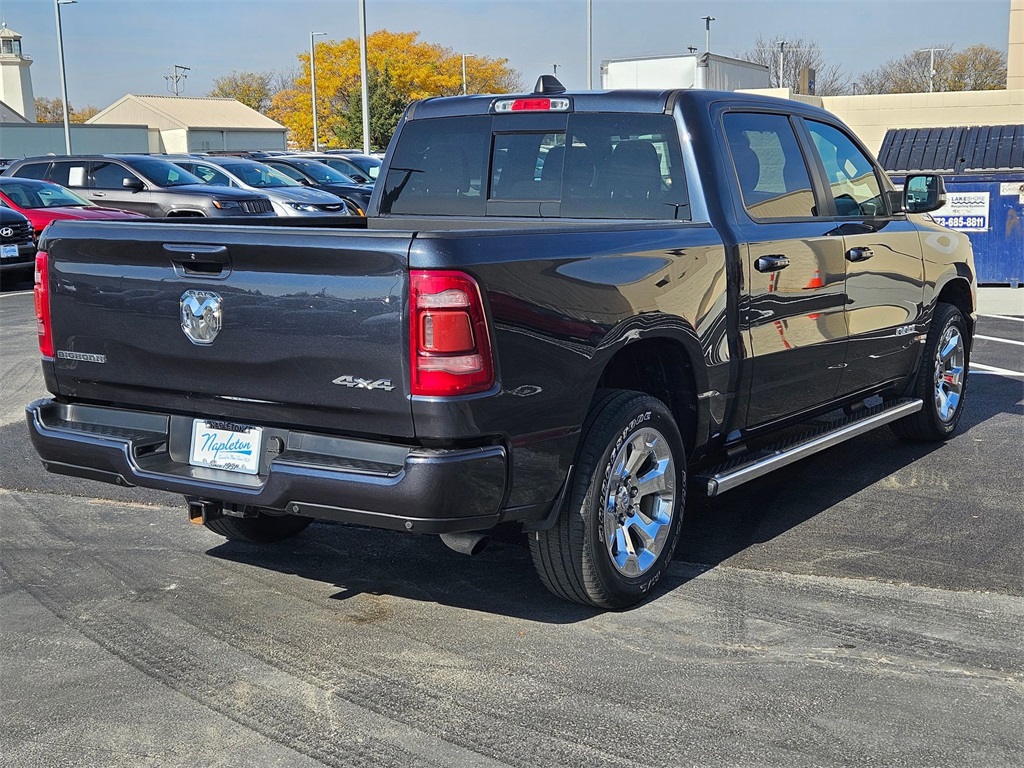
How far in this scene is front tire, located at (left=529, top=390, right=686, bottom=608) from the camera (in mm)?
4344

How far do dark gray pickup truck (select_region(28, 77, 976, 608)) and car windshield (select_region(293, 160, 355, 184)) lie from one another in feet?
64.1

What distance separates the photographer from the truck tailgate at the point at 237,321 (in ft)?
12.5

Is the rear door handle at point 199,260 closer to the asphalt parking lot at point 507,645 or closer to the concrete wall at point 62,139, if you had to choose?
the asphalt parking lot at point 507,645

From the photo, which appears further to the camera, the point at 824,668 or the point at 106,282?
the point at 106,282

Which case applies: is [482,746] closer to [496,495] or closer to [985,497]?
[496,495]

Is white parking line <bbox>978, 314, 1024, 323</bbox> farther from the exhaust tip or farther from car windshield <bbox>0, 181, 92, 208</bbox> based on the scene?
car windshield <bbox>0, 181, 92, 208</bbox>

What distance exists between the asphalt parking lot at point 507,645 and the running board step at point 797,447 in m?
0.37

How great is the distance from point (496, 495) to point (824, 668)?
1255 mm

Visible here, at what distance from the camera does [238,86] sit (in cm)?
11431

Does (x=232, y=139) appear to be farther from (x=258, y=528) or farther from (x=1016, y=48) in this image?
(x=258, y=528)

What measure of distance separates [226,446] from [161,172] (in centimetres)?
1700

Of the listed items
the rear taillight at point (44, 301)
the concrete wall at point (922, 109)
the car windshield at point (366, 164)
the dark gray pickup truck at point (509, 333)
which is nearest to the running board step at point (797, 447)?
the dark gray pickup truck at point (509, 333)

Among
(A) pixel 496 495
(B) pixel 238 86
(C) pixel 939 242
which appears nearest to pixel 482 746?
(A) pixel 496 495

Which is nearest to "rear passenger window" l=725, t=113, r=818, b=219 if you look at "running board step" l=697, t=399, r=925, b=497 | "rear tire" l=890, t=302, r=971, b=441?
"running board step" l=697, t=399, r=925, b=497
